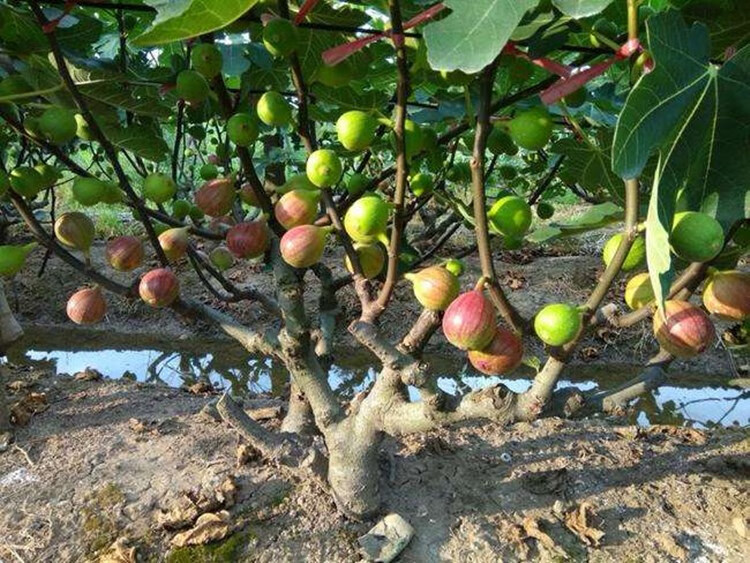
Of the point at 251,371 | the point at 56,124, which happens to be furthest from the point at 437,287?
the point at 251,371

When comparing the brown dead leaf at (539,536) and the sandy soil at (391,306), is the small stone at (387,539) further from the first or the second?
the sandy soil at (391,306)

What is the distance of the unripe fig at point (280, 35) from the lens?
1072mm

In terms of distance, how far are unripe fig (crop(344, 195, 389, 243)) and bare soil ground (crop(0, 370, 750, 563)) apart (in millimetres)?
828

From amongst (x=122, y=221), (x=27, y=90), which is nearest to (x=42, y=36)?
(x=27, y=90)

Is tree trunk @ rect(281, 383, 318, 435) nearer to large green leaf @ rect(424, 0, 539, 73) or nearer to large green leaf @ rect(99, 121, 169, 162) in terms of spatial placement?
large green leaf @ rect(99, 121, 169, 162)

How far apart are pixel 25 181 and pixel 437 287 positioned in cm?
100

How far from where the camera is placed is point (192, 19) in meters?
0.66

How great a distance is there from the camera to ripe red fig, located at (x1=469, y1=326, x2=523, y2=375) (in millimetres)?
1077

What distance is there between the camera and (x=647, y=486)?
69.4 inches

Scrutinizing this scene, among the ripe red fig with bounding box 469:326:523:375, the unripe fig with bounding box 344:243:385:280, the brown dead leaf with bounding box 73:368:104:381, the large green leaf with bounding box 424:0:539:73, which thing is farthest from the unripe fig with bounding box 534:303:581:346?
the brown dead leaf with bounding box 73:368:104:381

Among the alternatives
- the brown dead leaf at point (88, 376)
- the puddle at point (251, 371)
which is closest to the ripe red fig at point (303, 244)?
the brown dead leaf at point (88, 376)

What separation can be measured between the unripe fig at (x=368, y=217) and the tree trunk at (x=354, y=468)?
0.58 metres

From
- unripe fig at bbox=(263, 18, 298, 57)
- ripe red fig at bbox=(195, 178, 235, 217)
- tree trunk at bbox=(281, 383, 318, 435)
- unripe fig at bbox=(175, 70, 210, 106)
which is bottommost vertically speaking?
tree trunk at bbox=(281, 383, 318, 435)

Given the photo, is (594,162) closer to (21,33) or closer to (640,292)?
(640,292)
